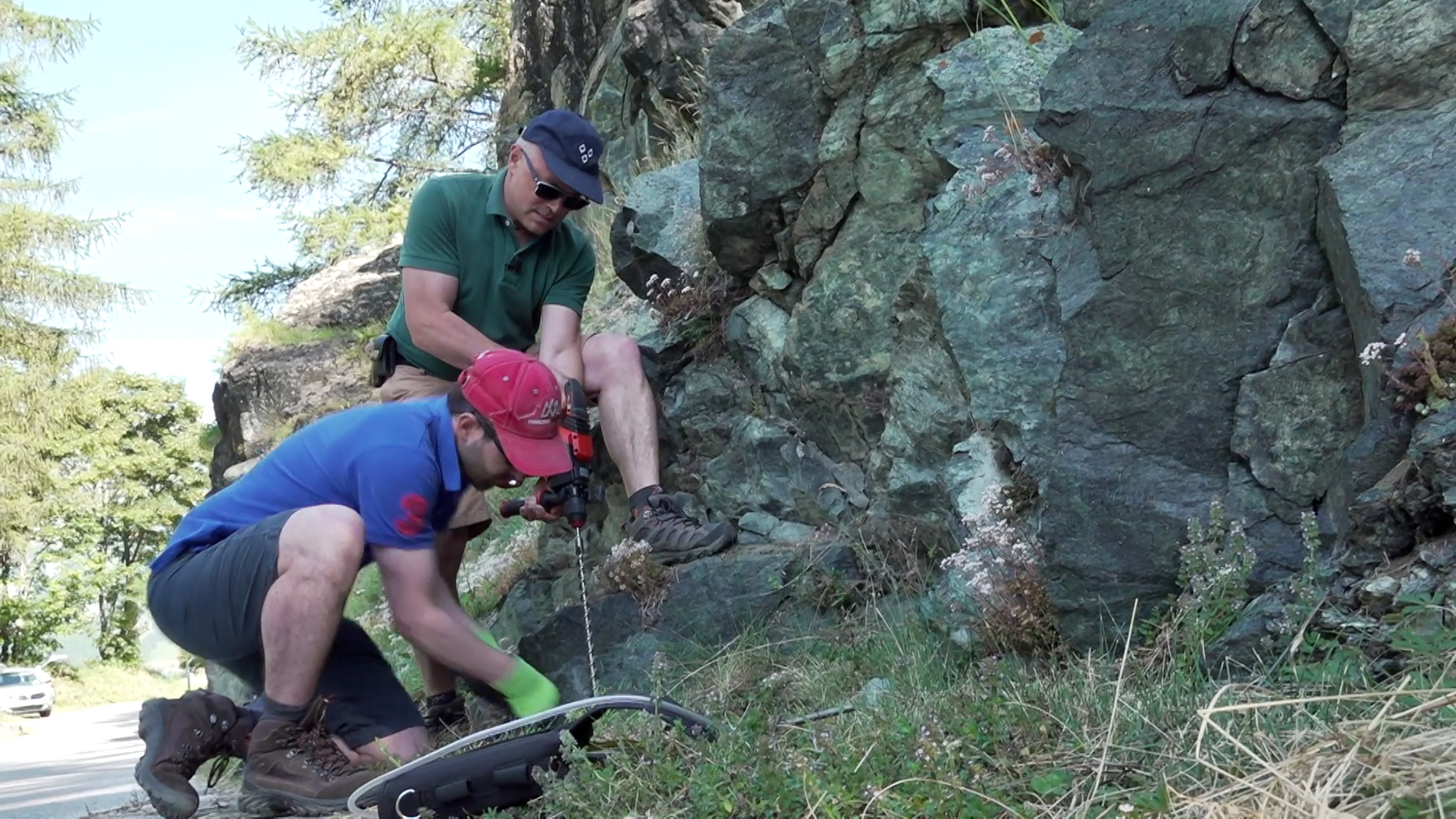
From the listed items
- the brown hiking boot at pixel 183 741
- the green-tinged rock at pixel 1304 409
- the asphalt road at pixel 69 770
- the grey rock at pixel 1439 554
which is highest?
the green-tinged rock at pixel 1304 409

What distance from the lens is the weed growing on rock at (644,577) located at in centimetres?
525

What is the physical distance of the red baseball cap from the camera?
421cm

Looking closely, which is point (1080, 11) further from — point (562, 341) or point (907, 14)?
point (562, 341)

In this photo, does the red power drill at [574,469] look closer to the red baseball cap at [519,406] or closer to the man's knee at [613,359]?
the red baseball cap at [519,406]

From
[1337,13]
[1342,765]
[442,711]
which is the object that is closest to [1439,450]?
[1342,765]

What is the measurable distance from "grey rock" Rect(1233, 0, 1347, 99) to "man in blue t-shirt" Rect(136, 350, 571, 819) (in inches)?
93.0

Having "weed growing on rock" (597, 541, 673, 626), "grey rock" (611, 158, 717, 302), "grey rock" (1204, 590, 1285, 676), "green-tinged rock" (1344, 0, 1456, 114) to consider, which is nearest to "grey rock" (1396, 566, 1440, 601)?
"grey rock" (1204, 590, 1285, 676)

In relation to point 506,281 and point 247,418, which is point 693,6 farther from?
point 247,418

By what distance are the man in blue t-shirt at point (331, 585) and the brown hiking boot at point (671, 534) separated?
104 centimetres

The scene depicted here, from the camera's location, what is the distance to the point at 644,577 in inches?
207

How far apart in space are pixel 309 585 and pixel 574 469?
1019mm

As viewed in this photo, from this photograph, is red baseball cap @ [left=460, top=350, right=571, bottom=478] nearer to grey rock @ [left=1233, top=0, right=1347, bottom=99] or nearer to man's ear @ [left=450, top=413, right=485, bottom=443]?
man's ear @ [left=450, top=413, right=485, bottom=443]

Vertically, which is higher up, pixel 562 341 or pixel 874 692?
pixel 562 341

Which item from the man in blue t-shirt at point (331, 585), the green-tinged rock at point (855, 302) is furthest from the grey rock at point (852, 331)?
the man in blue t-shirt at point (331, 585)
